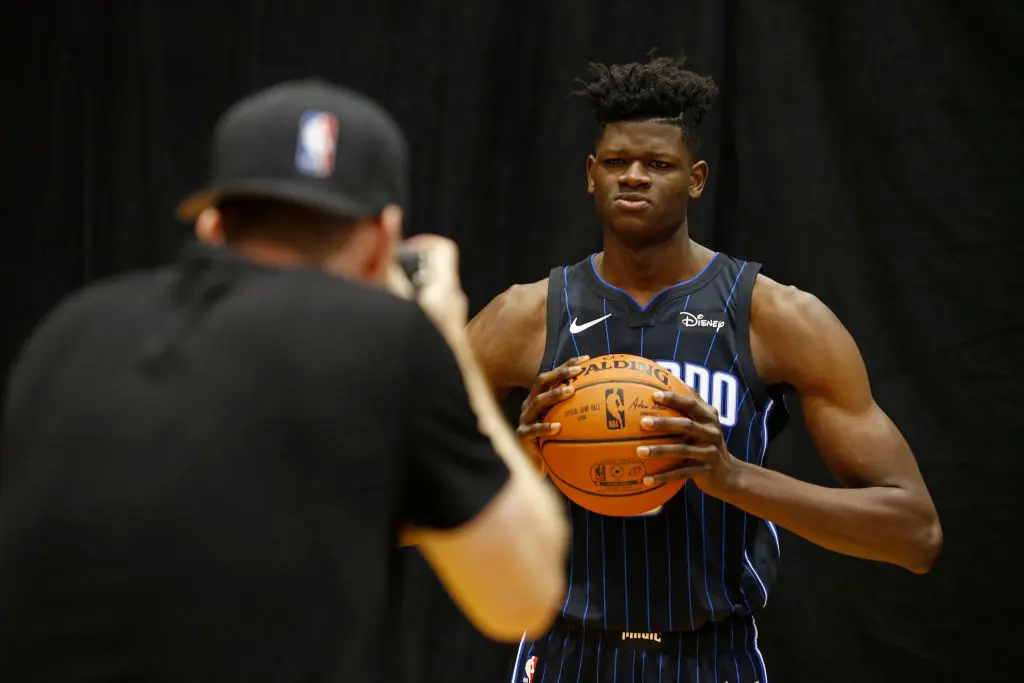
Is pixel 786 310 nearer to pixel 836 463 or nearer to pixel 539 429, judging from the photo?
pixel 836 463

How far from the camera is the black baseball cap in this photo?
1265 millimetres

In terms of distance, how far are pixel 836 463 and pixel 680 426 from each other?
0.46 m

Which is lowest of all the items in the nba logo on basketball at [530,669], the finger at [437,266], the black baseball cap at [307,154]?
the nba logo on basketball at [530,669]

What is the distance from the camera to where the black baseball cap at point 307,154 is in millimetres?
1265

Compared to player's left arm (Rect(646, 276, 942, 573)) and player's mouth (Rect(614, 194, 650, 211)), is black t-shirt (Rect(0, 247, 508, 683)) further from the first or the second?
player's mouth (Rect(614, 194, 650, 211))

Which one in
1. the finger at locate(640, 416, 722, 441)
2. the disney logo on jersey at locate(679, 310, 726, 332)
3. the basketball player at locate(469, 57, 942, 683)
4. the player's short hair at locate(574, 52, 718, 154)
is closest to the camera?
the finger at locate(640, 416, 722, 441)

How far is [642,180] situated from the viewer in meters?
2.54

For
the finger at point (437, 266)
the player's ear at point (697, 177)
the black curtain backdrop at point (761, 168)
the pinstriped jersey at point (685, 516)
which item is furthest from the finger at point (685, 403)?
the black curtain backdrop at point (761, 168)

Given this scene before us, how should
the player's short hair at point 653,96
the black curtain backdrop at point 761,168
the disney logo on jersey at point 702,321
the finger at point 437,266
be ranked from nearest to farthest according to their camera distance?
the finger at point 437,266, the disney logo on jersey at point 702,321, the player's short hair at point 653,96, the black curtain backdrop at point 761,168

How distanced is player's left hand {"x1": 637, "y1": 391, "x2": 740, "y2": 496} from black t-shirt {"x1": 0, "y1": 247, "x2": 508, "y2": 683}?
3.15 ft

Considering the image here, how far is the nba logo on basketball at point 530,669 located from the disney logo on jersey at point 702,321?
765 mm

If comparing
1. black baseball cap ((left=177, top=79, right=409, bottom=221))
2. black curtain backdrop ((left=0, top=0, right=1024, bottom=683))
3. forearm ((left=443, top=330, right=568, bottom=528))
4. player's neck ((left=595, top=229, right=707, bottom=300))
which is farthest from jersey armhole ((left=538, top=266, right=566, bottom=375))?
black baseball cap ((left=177, top=79, right=409, bottom=221))

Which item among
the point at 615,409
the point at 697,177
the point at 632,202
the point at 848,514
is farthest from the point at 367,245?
the point at 697,177

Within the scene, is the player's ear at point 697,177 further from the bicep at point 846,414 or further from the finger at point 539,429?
the finger at point 539,429
